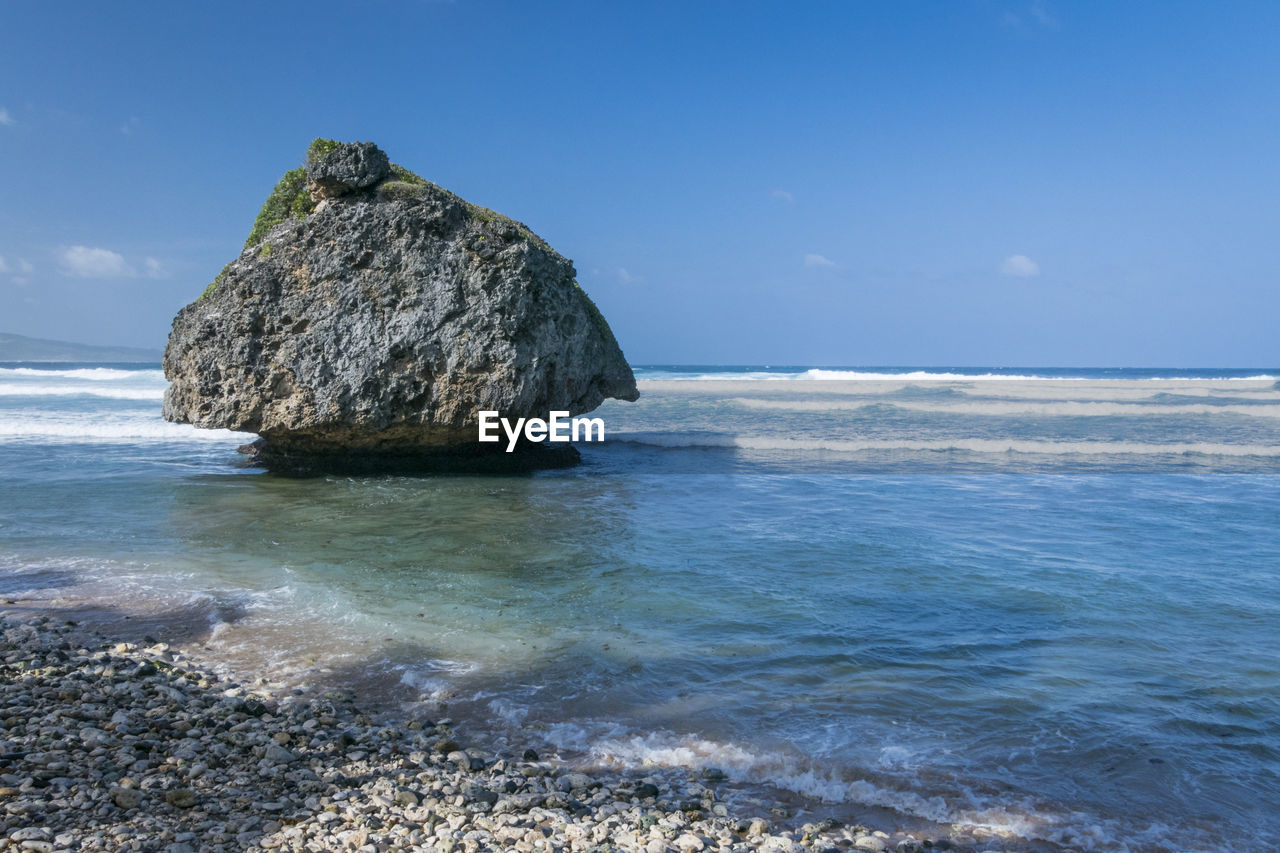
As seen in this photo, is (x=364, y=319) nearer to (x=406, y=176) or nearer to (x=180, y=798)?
(x=406, y=176)

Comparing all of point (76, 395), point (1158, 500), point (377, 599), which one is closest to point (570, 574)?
point (377, 599)

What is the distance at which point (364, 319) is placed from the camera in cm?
1324

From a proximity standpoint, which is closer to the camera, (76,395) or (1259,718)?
(1259,718)

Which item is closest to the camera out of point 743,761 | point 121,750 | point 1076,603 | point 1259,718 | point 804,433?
point 121,750

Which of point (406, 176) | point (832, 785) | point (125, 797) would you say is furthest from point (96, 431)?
point (832, 785)

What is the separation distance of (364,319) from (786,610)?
9473 mm

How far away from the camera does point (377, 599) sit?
7.49m

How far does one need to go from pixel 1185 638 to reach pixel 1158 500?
7332 millimetres

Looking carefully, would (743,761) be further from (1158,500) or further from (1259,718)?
(1158,500)

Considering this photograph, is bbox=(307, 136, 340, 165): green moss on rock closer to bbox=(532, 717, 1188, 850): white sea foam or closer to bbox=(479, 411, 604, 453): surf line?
bbox=(479, 411, 604, 453): surf line

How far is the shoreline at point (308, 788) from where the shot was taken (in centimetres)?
355

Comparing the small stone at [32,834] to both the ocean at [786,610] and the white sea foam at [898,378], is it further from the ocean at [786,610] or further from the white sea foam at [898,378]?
the white sea foam at [898,378]

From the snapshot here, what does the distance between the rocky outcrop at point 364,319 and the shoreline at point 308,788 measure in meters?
8.53

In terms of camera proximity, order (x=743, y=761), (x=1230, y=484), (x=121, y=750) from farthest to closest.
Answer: (x=1230, y=484), (x=743, y=761), (x=121, y=750)
